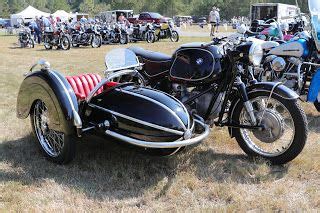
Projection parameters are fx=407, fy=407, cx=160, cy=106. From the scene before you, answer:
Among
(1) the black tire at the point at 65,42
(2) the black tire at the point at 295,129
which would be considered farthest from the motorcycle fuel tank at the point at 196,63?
(1) the black tire at the point at 65,42

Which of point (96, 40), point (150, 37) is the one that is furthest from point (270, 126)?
point (150, 37)

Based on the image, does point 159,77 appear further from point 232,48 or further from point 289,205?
point 289,205

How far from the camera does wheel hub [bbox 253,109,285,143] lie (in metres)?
3.73

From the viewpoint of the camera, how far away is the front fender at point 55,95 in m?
3.59

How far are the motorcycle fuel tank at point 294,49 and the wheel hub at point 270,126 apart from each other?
6.67 feet

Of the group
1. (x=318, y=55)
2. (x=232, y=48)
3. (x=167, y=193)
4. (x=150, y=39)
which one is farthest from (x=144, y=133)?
(x=150, y=39)

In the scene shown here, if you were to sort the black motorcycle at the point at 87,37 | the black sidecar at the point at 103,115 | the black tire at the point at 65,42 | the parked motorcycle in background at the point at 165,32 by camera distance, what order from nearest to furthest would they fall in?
the black sidecar at the point at 103,115 → the black tire at the point at 65,42 → the black motorcycle at the point at 87,37 → the parked motorcycle in background at the point at 165,32

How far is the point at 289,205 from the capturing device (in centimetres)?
311

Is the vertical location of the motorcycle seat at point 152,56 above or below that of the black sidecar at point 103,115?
above

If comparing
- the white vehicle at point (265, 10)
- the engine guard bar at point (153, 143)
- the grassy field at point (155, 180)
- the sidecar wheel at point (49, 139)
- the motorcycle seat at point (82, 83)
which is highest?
the white vehicle at point (265, 10)

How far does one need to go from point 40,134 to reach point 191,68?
170cm

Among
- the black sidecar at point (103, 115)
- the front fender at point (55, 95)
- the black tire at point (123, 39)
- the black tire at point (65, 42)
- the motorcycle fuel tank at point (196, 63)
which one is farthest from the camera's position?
the black tire at point (123, 39)

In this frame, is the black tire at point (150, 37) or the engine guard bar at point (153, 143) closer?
the engine guard bar at point (153, 143)

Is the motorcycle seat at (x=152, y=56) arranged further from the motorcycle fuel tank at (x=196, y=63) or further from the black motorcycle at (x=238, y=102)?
the motorcycle fuel tank at (x=196, y=63)
